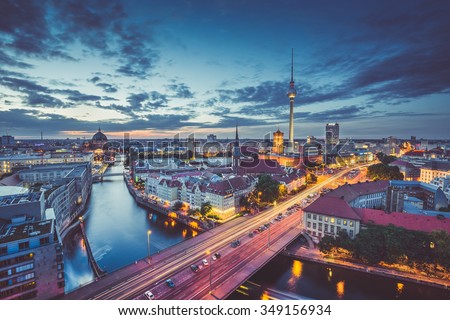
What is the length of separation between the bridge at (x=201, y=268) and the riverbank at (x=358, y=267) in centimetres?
96

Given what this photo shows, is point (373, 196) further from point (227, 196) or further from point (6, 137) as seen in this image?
point (6, 137)

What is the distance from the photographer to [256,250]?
16.4 meters

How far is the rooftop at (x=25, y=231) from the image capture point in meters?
12.5

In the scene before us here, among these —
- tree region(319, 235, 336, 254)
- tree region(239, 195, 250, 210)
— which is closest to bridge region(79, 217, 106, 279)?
tree region(319, 235, 336, 254)

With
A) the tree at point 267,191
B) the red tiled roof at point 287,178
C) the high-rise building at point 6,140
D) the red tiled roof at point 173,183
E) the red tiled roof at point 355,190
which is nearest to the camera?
the red tiled roof at point 355,190

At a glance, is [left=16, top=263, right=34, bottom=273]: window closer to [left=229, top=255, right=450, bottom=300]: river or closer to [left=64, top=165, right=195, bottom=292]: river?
[left=64, top=165, right=195, bottom=292]: river

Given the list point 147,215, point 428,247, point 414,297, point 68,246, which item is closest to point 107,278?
point 68,246

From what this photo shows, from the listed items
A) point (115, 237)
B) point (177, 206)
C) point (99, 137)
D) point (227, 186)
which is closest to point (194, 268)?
point (115, 237)

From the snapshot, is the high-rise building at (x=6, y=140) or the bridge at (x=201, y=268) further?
the high-rise building at (x=6, y=140)

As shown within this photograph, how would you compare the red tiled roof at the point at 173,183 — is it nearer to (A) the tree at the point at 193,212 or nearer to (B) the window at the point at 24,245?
(A) the tree at the point at 193,212

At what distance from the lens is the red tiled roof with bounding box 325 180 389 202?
22.0 meters

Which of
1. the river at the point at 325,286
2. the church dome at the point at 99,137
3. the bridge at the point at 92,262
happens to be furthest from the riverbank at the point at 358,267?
the church dome at the point at 99,137
